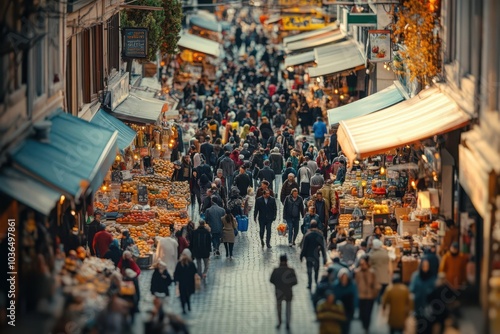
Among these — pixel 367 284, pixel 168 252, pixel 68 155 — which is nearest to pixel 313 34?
pixel 168 252

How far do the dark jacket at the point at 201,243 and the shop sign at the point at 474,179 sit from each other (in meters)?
5.52

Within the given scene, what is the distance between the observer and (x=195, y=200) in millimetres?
36188

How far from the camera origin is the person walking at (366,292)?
22.1 metres

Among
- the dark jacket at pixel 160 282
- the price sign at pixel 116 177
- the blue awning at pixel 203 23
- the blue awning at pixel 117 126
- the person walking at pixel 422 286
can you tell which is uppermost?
the person walking at pixel 422 286

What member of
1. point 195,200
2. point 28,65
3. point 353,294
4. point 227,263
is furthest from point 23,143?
point 195,200

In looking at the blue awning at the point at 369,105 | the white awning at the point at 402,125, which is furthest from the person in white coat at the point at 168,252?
the blue awning at the point at 369,105

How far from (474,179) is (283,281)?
370 cm

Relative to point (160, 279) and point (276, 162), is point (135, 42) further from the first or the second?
point (160, 279)

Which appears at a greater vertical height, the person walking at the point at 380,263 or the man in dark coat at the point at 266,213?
the person walking at the point at 380,263

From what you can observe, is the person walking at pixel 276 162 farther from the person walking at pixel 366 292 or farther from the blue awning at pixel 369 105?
Answer: the person walking at pixel 366 292

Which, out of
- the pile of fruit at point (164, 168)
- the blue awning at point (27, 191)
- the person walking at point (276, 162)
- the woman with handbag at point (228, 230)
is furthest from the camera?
the person walking at point (276, 162)

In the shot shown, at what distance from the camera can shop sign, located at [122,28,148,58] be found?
38.4 metres

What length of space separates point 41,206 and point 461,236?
8.63 meters

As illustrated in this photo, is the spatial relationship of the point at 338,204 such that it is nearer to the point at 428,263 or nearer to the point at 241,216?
Answer: the point at 241,216
